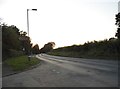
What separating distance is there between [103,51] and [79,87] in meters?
35.0

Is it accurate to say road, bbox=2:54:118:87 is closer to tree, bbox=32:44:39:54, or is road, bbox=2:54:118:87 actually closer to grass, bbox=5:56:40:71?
grass, bbox=5:56:40:71

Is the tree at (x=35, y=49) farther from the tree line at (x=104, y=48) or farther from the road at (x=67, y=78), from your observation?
the road at (x=67, y=78)

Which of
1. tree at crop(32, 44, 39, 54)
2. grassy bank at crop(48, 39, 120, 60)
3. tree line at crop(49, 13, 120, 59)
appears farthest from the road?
tree at crop(32, 44, 39, 54)

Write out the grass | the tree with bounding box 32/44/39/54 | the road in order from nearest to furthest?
the road < the grass < the tree with bounding box 32/44/39/54

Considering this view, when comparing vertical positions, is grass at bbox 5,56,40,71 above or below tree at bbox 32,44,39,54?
below

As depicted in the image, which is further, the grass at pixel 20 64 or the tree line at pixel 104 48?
the tree line at pixel 104 48

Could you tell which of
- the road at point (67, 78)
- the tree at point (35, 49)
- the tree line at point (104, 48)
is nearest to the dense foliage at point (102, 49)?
the tree line at point (104, 48)

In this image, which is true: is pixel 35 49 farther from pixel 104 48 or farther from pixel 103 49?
pixel 104 48

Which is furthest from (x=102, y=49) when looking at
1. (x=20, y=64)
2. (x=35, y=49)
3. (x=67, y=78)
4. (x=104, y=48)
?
(x=35, y=49)

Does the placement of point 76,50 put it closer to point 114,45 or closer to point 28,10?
point 114,45

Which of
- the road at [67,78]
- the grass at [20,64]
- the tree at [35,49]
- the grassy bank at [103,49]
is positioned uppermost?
the tree at [35,49]

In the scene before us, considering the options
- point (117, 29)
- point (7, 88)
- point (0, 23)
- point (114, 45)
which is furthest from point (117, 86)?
point (117, 29)

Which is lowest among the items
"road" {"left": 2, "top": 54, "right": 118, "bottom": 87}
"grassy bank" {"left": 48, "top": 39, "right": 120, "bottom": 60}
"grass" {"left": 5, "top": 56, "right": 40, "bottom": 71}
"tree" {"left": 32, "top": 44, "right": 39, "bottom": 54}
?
"road" {"left": 2, "top": 54, "right": 118, "bottom": 87}

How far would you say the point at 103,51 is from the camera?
149ft
